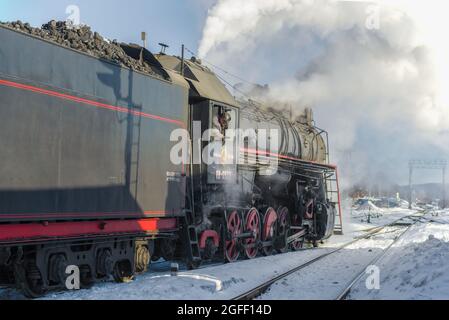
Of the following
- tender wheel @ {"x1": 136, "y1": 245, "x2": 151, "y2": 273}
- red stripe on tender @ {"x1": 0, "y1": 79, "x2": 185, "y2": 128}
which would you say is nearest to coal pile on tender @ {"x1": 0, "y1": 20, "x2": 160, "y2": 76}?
red stripe on tender @ {"x1": 0, "y1": 79, "x2": 185, "y2": 128}

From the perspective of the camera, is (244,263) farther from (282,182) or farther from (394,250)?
(394,250)

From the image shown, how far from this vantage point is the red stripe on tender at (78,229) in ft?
19.4

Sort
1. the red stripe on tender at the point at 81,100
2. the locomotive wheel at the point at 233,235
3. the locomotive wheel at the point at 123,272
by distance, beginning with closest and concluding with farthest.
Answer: the red stripe on tender at the point at 81,100 → the locomotive wheel at the point at 123,272 → the locomotive wheel at the point at 233,235

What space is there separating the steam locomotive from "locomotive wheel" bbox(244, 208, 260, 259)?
3 centimetres

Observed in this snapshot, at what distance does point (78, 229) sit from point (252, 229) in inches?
219

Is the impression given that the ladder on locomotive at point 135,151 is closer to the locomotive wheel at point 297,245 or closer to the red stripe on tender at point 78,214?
the red stripe on tender at point 78,214

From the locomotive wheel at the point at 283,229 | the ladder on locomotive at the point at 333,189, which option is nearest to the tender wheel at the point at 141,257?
the locomotive wheel at the point at 283,229

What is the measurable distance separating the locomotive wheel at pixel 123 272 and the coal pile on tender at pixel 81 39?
10.3 feet

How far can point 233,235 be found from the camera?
10.8 m

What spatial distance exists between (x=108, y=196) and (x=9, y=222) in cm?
166

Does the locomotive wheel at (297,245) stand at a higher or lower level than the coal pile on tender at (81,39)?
lower

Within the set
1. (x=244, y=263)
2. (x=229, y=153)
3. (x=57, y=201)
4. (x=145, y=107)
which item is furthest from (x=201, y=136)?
(x=57, y=201)

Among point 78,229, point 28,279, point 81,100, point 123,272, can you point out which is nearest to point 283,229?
point 123,272
